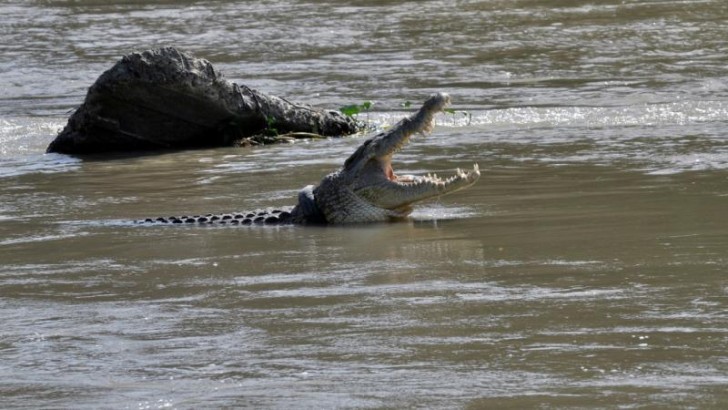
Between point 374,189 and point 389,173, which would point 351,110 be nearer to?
point 389,173

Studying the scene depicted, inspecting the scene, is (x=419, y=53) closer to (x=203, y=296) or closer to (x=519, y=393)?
(x=203, y=296)

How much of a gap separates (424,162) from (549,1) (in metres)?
10.9

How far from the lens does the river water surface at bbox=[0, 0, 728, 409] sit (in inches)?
165

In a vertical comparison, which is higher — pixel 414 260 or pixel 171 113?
pixel 171 113

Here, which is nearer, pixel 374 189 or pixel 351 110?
pixel 374 189

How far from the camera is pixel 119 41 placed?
17625 mm

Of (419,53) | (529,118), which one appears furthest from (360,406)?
(419,53)

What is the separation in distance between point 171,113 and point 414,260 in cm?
545

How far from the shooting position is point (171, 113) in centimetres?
1119

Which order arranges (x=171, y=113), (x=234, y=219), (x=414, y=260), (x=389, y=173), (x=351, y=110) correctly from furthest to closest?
(x=351, y=110) < (x=171, y=113) < (x=389, y=173) < (x=234, y=219) < (x=414, y=260)

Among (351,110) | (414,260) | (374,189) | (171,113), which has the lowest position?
(414,260)

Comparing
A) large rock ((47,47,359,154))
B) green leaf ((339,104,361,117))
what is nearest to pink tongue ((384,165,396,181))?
large rock ((47,47,359,154))

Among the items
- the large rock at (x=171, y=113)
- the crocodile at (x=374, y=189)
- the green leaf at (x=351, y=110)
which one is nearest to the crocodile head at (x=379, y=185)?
the crocodile at (x=374, y=189)

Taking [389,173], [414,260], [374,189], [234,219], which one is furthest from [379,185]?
[414,260]
